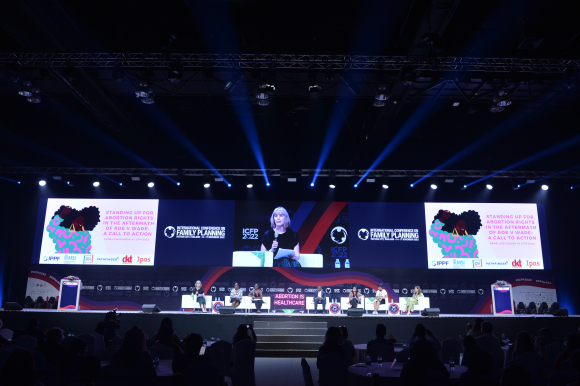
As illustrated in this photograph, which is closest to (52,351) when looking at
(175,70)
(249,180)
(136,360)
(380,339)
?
(136,360)

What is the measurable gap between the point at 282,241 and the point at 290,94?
192 inches

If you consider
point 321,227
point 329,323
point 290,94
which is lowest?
point 329,323

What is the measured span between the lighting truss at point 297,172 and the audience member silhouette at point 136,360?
28.9 ft

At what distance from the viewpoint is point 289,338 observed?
33.6 ft

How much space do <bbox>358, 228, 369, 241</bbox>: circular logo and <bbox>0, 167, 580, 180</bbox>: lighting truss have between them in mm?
1869

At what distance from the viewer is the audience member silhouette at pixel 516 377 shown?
2.38 metres

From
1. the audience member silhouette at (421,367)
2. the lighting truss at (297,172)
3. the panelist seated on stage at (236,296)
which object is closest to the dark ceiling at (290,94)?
the lighting truss at (297,172)

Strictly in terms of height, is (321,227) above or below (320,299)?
above

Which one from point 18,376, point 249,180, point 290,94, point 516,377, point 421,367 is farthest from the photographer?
point 249,180

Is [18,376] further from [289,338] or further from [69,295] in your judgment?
[69,295]

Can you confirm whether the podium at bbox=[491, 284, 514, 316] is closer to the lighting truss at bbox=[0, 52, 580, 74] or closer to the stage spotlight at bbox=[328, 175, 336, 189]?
the stage spotlight at bbox=[328, 175, 336, 189]

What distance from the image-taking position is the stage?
401 inches

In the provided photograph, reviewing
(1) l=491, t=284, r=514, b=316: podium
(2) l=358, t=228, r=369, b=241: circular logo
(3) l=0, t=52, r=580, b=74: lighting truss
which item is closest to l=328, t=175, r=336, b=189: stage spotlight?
(2) l=358, t=228, r=369, b=241: circular logo

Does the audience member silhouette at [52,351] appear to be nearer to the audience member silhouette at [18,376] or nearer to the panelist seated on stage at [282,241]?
the audience member silhouette at [18,376]
